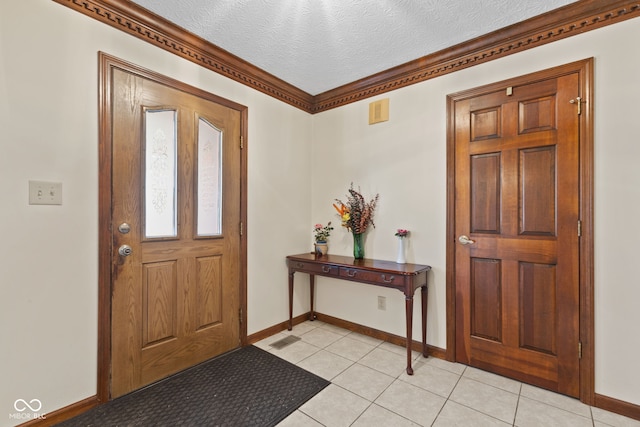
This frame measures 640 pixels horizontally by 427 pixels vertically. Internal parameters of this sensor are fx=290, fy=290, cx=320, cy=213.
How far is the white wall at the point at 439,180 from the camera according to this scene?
1752 mm

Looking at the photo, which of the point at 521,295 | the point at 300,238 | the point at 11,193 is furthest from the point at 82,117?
the point at 521,295

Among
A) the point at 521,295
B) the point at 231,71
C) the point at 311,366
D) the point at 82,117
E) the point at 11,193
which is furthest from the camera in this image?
the point at 231,71

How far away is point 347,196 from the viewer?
3104 millimetres

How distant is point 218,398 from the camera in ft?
6.23

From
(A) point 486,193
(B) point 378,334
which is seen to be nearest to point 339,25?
(A) point 486,193

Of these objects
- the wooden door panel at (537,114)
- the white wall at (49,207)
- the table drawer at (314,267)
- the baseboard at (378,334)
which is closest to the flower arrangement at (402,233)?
the table drawer at (314,267)

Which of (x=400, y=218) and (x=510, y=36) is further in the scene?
(x=400, y=218)

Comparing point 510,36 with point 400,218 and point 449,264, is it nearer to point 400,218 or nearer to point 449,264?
point 400,218

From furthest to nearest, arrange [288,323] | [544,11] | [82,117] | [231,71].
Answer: [288,323]
[231,71]
[544,11]
[82,117]

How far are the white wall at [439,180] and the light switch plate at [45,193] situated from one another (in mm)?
2259

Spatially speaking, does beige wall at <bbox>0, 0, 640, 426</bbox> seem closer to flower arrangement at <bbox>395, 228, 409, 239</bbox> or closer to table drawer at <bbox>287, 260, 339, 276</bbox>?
flower arrangement at <bbox>395, 228, 409, 239</bbox>

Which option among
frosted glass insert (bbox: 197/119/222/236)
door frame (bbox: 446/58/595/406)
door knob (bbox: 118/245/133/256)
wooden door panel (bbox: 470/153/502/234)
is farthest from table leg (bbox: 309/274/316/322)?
door frame (bbox: 446/58/595/406)

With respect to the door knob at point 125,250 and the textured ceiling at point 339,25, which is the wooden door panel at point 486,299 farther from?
the door knob at point 125,250

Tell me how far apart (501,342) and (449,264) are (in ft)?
2.16
